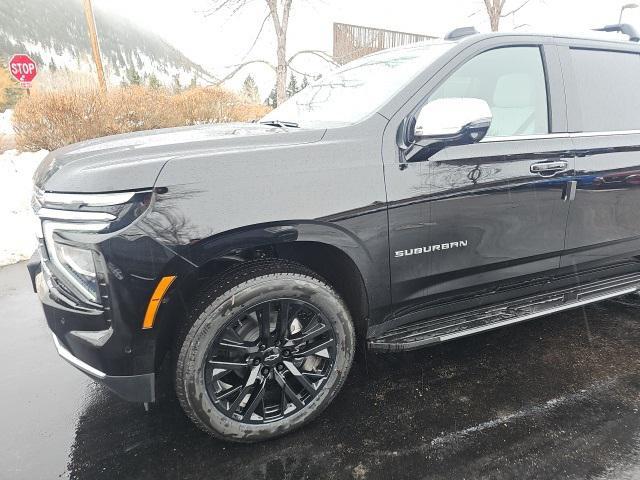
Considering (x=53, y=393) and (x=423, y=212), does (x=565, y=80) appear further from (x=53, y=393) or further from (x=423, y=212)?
(x=53, y=393)

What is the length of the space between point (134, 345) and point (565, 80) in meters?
2.74

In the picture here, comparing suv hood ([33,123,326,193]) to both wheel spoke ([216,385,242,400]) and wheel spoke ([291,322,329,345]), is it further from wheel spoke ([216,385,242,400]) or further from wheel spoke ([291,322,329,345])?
wheel spoke ([216,385,242,400])

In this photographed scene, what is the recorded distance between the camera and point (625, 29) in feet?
10.6

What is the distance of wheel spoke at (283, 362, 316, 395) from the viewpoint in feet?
6.72

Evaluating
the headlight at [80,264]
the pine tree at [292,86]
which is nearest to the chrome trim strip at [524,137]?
the headlight at [80,264]

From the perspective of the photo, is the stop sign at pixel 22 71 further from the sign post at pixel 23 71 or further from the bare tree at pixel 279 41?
the bare tree at pixel 279 41

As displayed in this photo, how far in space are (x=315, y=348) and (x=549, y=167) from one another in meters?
1.62

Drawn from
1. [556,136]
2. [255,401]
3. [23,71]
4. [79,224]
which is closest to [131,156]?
[79,224]

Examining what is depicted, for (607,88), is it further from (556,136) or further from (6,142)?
(6,142)

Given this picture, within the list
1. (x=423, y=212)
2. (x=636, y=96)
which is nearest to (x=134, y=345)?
(x=423, y=212)

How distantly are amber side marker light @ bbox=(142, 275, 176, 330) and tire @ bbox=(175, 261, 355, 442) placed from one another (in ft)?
0.51

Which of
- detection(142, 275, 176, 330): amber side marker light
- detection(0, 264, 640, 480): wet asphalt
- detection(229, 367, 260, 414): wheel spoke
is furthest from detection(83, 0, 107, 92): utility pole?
detection(229, 367, 260, 414): wheel spoke

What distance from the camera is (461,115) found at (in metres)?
1.98

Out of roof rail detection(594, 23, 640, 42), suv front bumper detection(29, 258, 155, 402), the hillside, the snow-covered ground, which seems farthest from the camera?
the hillside
